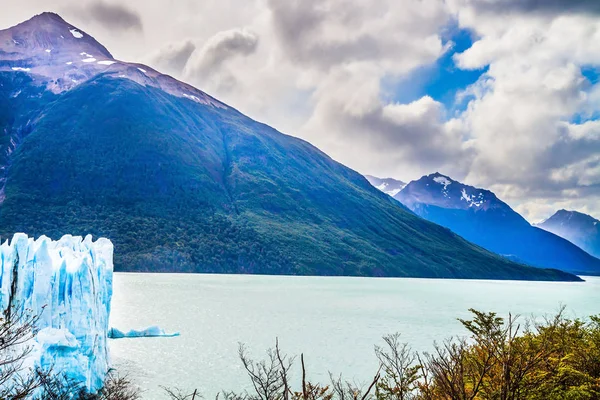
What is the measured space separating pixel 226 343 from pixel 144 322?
561 inches

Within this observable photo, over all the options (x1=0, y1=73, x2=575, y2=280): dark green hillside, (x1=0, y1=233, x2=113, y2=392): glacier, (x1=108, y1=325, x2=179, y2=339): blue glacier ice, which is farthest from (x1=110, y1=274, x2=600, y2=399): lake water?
(x1=0, y1=73, x2=575, y2=280): dark green hillside

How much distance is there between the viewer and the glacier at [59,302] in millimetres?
19516

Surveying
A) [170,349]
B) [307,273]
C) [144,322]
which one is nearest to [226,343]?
[170,349]

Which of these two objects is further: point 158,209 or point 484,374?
point 158,209

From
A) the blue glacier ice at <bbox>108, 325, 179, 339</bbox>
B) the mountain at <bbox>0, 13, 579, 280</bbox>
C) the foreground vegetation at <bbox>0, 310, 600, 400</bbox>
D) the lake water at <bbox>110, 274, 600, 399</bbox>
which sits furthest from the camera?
the mountain at <bbox>0, 13, 579, 280</bbox>

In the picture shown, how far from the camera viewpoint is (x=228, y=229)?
161 meters

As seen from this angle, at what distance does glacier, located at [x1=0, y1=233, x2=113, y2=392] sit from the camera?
768 inches

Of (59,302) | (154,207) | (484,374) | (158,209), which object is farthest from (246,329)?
(154,207)

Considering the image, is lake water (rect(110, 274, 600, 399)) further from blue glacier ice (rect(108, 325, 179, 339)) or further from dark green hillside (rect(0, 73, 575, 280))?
dark green hillside (rect(0, 73, 575, 280))

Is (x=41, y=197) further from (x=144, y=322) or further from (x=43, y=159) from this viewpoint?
(x=144, y=322)

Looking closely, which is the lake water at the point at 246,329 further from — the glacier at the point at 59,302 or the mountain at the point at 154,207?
the mountain at the point at 154,207

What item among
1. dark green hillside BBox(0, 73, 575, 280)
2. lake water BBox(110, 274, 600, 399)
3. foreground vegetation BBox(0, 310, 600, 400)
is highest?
dark green hillside BBox(0, 73, 575, 280)

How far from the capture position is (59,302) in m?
22.1

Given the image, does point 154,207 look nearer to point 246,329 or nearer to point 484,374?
point 246,329
